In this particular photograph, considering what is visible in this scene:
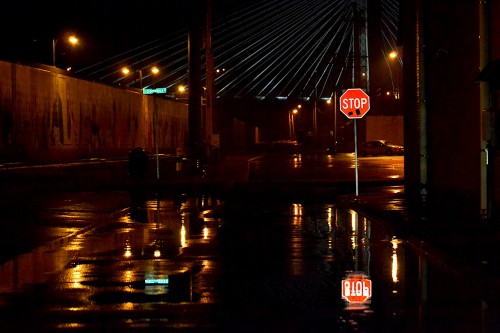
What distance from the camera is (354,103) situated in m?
26.7

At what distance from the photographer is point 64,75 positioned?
194 ft

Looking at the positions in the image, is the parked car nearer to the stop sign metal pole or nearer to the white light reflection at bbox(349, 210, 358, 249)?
the stop sign metal pole

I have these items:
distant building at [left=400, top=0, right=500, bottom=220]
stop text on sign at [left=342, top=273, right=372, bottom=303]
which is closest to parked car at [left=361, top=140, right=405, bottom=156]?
distant building at [left=400, top=0, right=500, bottom=220]

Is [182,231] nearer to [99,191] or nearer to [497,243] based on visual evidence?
[497,243]

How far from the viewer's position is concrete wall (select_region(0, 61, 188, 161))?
51.2m

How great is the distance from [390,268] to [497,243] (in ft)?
6.81

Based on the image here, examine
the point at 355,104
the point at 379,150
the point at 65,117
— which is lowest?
the point at 379,150

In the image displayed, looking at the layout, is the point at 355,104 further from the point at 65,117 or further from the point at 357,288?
the point at 65,117

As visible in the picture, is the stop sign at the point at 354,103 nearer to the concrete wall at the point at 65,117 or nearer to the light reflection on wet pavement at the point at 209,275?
the light reflection on wet pavement at the point at 209,275

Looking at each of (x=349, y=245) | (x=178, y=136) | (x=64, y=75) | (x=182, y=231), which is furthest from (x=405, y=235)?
(x=178, y=136)

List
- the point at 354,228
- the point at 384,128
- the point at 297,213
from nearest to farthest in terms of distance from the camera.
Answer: the point at 354,228
the point at 297,213
the point at 384,128

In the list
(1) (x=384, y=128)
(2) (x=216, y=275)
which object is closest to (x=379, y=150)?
(1) (x=384, y=128)

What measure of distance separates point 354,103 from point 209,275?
15816 mm

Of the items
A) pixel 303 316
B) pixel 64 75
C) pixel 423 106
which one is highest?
pixel 64 75
